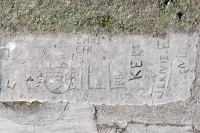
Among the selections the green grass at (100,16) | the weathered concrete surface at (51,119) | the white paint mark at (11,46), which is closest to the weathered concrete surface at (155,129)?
the weathered concrete surface at (51,119)

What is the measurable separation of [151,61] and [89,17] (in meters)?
0.84

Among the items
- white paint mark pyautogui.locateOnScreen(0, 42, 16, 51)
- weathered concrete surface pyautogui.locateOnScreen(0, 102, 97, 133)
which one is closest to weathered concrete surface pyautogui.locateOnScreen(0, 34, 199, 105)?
white paint mark pyautogui.locateOnScreen(0, 42, 16, 51)

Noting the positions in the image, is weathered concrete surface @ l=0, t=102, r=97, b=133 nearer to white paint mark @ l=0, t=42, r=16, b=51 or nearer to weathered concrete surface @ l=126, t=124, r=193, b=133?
weathered concrete surface @ l=126, t=124, r=193, b=133

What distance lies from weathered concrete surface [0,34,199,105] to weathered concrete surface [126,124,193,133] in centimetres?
30

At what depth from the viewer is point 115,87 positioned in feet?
11.1

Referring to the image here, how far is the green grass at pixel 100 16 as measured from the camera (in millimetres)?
3346

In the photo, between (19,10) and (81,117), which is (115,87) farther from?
(19,10)

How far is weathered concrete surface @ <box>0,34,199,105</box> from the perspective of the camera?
11.0 feet

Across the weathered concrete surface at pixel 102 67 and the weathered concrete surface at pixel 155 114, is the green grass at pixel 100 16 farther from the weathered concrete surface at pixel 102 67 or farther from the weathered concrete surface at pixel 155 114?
the weathered concrete surface at pixel 155 114

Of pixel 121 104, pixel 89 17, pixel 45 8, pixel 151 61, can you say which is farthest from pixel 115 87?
pixel 45 8

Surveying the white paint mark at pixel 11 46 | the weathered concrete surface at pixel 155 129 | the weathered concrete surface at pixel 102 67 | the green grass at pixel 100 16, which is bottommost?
the weathered concrete surface at pixel 155 129

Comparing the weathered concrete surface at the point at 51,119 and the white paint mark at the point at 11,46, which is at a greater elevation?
the white paint mark at the point at 11,46

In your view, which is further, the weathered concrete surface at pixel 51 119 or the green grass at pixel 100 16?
the weathered concrete surface at pixel 51 119

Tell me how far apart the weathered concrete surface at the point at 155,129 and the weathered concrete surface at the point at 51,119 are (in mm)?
440
